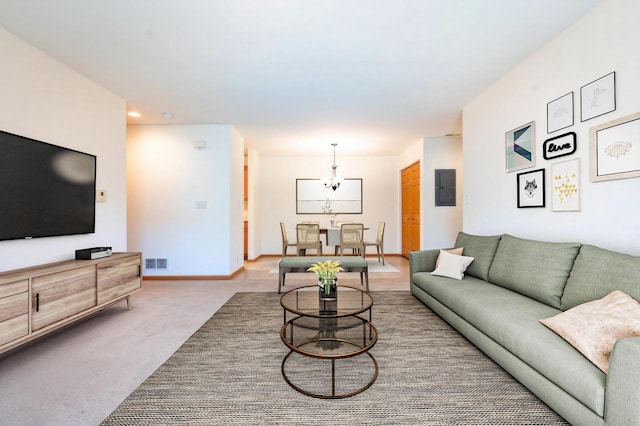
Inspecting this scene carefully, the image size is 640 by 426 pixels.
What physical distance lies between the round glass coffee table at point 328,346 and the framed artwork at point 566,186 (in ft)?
6.07

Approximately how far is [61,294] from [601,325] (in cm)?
357

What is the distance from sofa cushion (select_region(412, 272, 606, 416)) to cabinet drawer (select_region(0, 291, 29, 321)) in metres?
3.20

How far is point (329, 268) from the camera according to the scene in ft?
7.25

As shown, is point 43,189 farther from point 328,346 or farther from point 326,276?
point 328,346

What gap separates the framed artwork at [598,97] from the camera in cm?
195

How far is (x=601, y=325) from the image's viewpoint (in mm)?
1357

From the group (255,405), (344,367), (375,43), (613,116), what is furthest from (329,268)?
(613,116)

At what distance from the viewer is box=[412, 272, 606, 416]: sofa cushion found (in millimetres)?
1237

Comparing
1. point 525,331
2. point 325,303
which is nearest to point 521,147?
point 525,331

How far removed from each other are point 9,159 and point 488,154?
15.4 feet

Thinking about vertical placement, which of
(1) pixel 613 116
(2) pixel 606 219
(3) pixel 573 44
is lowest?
(2) pixel 606 219

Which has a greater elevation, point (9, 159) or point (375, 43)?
point (375, 43)

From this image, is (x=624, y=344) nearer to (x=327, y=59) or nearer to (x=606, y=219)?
(x=606, y=219)

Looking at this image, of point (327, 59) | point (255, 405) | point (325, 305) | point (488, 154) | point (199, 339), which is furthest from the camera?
point (488, 154)
